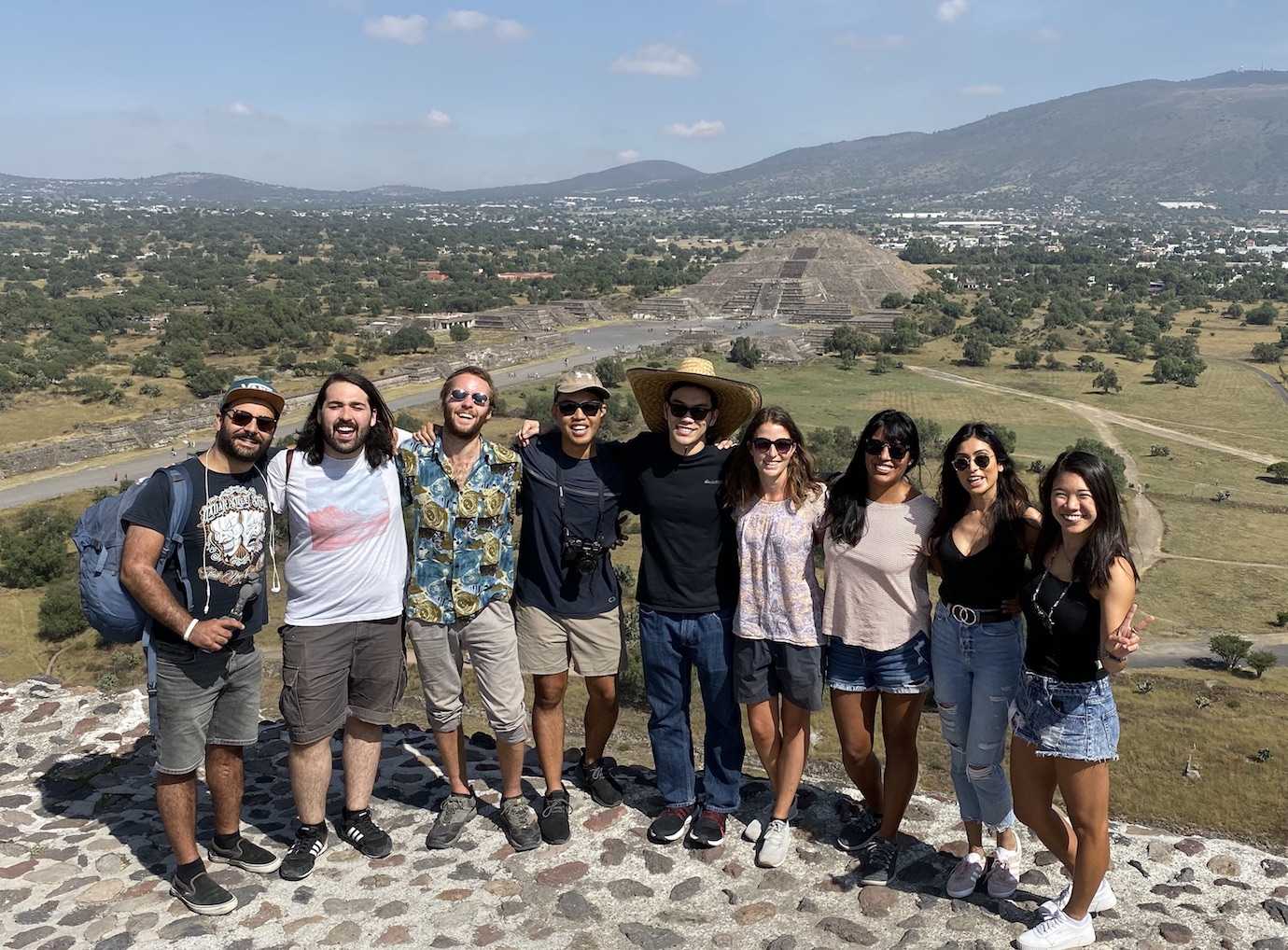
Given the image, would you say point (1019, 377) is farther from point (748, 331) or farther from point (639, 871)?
point (639, 871)

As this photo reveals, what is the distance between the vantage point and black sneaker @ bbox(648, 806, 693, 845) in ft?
16.4

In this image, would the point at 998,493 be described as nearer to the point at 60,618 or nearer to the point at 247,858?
the point at 247,858

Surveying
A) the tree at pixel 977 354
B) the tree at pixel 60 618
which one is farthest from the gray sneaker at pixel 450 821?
the tree at pixel 977 354

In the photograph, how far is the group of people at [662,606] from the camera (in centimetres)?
400

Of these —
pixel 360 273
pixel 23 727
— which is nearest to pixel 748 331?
pixel 360 273

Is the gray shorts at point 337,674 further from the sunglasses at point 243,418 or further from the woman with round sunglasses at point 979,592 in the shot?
the woman with round sunglasses at point 979,592

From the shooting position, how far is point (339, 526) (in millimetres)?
4324

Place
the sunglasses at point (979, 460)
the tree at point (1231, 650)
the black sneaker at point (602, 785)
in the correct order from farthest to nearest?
the tree at point (1231, 650) → the black sneaker at point (602, 785) → the sunglasses at point (979, 460)

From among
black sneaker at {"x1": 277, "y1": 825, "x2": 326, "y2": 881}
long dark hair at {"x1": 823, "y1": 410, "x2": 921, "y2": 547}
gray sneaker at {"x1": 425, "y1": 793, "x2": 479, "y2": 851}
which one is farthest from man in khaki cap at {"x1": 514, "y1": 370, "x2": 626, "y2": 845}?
black sneaker at {"x1": 277, "y1": 825, "x2": 326, "y2": 881}

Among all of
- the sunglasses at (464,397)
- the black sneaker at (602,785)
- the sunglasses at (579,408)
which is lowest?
the black sneaker at (602,785)

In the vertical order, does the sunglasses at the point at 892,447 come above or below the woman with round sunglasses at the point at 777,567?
above

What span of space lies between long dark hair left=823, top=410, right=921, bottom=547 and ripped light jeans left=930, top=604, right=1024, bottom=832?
0.54 metres

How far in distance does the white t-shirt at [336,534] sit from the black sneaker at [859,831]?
2.78m

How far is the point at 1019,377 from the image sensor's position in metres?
48.8
